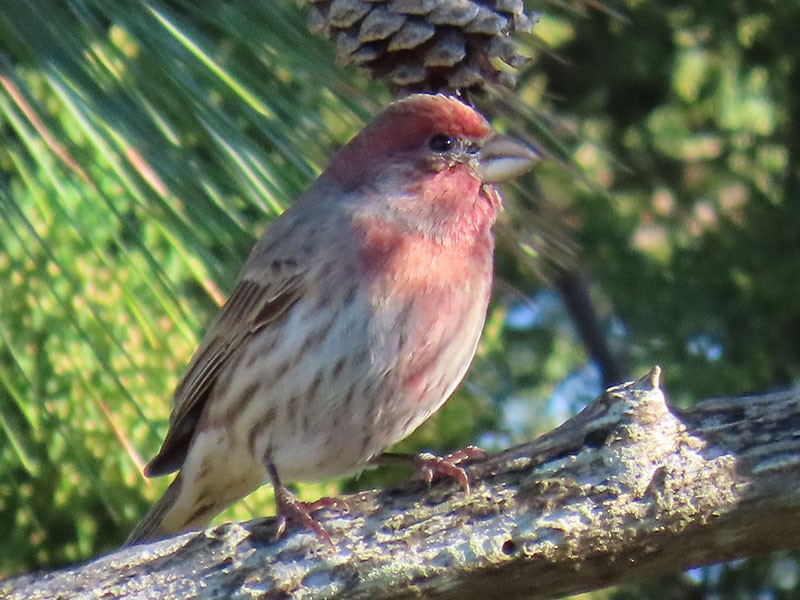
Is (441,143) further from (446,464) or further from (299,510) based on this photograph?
(299,510)

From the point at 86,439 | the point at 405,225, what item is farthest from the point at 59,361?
the point at 405,225

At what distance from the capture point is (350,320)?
3084 mm

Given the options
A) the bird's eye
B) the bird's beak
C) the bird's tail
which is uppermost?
the bird's eye

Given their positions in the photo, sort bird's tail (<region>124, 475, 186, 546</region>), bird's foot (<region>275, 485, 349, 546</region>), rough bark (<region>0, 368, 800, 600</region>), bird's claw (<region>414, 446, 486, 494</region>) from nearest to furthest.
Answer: rough bark (<region>0, 368, 800, 600</region>), bird's foot (<region>275, 485, 349, 546</region>), bird's claw (<region>414, 446, 486, 494</region>), bird's tail (<region>124, 475, 186, 546</region>)

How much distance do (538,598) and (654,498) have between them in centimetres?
26

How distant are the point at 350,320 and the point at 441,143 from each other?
0.52 metres

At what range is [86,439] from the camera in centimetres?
305

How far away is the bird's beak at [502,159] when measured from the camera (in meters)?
3.18

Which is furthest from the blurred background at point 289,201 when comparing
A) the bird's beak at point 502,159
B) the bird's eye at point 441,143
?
the bird's eye at point 441,143

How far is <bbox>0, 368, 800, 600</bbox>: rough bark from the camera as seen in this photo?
245cm

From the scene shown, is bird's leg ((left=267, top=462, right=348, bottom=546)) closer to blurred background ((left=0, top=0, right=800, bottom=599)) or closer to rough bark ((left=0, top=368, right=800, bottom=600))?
rough bark ((left=0, top=368, right=800, bottom=600))

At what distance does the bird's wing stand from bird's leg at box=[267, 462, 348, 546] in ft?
1.16

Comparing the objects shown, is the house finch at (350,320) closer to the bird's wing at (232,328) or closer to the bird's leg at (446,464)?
the bird's wing at (232,328)

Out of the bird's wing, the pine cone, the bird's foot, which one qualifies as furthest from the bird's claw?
the pine cone
